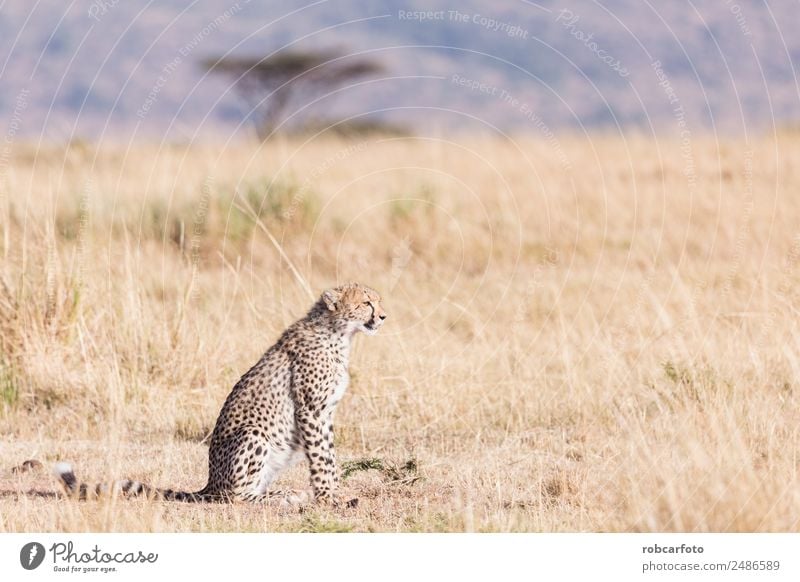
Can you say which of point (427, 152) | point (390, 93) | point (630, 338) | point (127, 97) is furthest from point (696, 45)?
point (630, 338)

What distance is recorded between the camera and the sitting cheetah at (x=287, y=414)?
264 inches

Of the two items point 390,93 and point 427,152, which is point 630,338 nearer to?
point 427,152

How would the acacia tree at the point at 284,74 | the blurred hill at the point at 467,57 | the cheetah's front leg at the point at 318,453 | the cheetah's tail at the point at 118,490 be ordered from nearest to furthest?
the cheetah's tail at the point at 118,490 → the cheetah's front leg at the point at 318,453 → the acacia tree at the point at 284,74 → the blurred hill at the point at 467,57

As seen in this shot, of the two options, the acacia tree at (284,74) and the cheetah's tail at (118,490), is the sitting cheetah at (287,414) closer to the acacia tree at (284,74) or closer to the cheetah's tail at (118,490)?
the cheetah's tail at (118,490)

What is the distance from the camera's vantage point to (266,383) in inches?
271

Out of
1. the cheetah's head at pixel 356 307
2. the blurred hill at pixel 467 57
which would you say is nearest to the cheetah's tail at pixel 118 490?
the cheetah's head at pixel 356 307

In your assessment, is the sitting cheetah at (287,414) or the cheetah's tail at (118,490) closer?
the cheetah's tail at (118,490)
